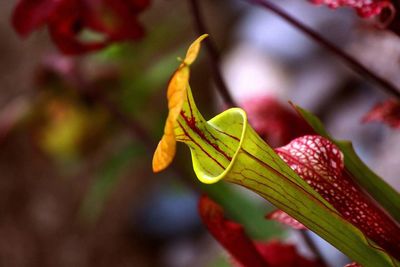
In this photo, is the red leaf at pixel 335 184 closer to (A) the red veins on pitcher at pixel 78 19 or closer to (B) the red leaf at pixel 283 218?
(B) the red leaf at pixel 283 218

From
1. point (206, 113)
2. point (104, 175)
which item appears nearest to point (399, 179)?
point (104, 175)

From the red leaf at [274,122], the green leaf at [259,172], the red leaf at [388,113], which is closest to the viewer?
the green leaf at [259,172]

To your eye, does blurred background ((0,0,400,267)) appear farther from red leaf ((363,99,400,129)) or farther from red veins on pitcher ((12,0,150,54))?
red leaf ((363,99,400,129))

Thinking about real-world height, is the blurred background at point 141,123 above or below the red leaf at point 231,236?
below

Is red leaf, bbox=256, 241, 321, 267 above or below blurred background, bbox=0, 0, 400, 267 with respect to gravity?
above

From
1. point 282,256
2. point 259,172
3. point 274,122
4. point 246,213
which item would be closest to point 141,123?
point 246,213

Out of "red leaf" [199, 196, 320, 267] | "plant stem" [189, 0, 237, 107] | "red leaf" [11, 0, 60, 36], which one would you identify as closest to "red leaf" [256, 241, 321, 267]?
"red leaf" [199, 196, 320, 267]

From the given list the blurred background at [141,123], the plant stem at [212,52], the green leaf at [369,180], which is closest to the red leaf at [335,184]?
the green leaf at [369,180]

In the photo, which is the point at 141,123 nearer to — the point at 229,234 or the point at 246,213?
the point at 246,213
